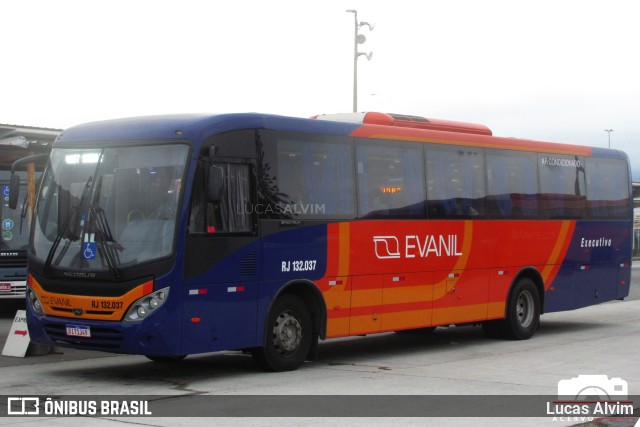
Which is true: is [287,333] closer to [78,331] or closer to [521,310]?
[78,331]

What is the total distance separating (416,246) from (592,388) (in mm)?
4036

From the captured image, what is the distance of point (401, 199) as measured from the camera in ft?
51.2

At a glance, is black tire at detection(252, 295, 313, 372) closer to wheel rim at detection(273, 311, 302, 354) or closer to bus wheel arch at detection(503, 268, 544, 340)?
wheel rim at detection(273, 311, 302, 354)

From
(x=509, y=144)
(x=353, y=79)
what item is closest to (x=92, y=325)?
(x=509, y=144)

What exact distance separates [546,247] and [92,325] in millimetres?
9063

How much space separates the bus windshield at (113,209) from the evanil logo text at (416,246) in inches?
145

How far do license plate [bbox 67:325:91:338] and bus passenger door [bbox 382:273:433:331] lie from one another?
4.50 metres

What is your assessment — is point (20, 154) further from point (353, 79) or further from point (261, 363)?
point (353, 79)

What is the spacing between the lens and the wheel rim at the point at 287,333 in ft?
44.5

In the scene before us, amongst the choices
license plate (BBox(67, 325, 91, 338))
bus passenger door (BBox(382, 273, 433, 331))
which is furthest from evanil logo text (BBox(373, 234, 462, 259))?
license plate (BBox(67, 325, 91, 338))

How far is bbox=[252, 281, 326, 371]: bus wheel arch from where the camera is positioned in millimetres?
13430

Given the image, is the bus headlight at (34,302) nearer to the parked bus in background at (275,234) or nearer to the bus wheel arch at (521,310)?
the parked bus in background at (275,234)

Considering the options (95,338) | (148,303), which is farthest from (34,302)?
(148,303)

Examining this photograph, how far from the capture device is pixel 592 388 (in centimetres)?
1249
